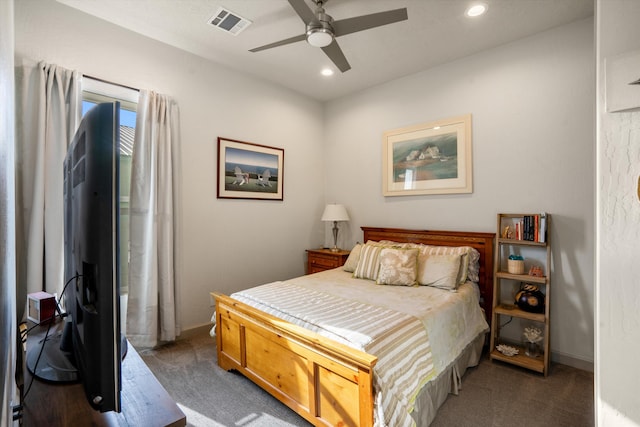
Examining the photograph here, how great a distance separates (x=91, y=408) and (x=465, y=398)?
7.30 ft

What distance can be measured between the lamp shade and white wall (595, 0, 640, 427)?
297 centimetres

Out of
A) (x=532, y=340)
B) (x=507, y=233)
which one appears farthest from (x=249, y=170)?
(x=532, y=340)

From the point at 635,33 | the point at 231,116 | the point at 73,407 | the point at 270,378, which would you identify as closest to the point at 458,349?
the point at 270,378

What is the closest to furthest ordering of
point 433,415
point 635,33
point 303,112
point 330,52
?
point 635,33 < point 433,415 < point 330,52 < point 303,112

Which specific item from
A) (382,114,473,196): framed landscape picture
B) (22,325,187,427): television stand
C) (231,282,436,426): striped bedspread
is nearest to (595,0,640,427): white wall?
(231,282,436,426): striped bedspread

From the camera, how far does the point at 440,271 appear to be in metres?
2.71

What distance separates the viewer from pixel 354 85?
153 inches

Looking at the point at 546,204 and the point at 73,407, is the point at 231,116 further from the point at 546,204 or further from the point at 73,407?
the point at 546,204

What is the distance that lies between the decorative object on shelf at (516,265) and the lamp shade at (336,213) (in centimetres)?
191

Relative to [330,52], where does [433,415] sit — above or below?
below

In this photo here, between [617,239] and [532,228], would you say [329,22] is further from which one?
[532,228]

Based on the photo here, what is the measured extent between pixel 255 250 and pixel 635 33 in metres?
3.41

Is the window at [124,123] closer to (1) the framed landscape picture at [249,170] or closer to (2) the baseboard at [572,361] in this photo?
(1) the framed landscape picture at [249,170]

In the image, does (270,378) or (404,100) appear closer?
(270,378)
